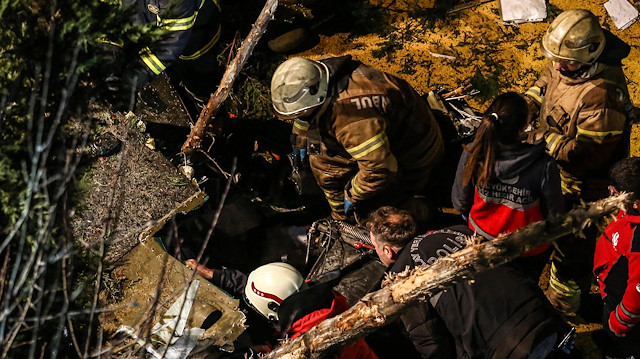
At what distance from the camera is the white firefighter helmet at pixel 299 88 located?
161 inches

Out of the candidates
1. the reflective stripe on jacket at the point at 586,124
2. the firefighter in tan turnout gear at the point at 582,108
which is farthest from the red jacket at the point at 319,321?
the reflective stripe on jacket at the point at 586,124

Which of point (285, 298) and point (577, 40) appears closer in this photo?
point (285, 298)

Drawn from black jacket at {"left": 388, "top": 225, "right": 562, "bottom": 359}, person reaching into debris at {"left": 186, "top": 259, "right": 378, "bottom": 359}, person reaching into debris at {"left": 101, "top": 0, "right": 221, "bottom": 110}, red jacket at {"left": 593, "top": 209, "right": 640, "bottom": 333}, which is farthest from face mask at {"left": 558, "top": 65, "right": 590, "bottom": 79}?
person reaching into debris at {"left": 101, "top": 0, "right": 221, "bottom": 110}

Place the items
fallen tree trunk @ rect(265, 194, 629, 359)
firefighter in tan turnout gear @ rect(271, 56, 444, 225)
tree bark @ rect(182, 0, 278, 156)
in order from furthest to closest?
tree bark @ rect(182, 0, 278, 156)
firefighter in tan turnout gear @ rect(271, 56, 444, 225)
fallen tree trunk @ rect(265, 194, 629, 359)

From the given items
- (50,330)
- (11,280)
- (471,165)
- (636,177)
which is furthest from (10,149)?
(636,177)

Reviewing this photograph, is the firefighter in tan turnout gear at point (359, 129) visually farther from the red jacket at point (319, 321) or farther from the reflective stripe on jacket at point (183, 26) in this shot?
the red jacket at point (319, 321)

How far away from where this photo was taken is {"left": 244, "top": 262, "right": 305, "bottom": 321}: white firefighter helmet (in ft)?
12.7

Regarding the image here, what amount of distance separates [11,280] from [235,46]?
4329 mm

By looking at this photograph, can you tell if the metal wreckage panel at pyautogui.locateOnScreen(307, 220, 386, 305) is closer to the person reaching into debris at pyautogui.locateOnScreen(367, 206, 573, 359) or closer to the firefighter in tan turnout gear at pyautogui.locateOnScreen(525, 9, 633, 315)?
the person reaching into debris at pyautogui.locateOnScreen(367, 206, 573, 359)

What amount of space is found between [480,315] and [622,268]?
1.10m

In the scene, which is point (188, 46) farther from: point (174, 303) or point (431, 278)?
point (431, 278)

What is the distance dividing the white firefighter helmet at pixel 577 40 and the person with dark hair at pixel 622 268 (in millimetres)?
889

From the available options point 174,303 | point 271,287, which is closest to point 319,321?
point 271,287

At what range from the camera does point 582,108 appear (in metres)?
4.13
